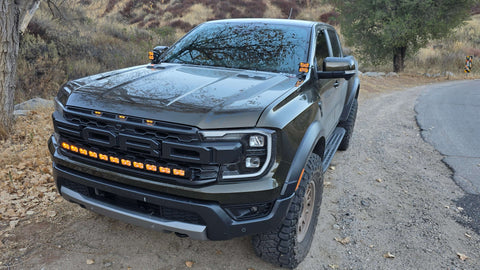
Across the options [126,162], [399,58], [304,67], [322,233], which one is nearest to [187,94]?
[126,162]

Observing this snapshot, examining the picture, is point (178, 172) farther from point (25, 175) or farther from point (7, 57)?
point (7, 57)

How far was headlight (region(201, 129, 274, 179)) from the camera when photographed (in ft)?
7.24

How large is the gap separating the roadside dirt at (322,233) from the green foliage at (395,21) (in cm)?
1292

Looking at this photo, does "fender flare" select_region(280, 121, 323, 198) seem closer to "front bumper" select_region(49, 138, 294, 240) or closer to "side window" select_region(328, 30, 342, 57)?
"front bumper" select_region(49, 138, 294, 240)

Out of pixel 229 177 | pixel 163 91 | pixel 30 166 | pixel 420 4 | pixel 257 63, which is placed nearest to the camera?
pixel 229 177

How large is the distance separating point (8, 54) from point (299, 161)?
182 inches

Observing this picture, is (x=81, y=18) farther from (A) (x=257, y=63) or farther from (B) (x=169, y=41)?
(A) (x=257, y=63)

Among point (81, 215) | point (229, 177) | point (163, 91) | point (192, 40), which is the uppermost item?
point (192, 40)

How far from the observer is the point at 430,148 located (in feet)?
19.8

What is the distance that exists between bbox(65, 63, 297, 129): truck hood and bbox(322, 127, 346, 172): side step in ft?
3.22

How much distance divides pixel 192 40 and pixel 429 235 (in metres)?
3.08

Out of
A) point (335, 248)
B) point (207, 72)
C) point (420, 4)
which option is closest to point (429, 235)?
point (335, 248)

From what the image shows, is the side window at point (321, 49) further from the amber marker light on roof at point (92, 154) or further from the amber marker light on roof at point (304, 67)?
the amber marker light on roof at point (92, 154)

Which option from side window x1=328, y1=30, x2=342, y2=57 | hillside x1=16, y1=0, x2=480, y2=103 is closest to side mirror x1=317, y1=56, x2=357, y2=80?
side window x1=328, y1=30, x2=342, y2=57
